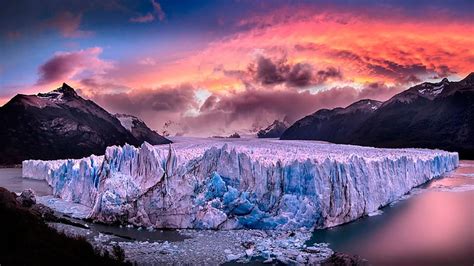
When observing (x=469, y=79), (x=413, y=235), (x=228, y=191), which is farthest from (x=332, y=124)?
(x=228, y=191)

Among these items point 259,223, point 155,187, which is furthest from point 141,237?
point 259,223

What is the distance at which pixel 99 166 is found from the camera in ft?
76.3

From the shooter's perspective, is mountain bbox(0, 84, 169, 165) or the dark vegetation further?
mountain bbox(0, 84, 169, 165)

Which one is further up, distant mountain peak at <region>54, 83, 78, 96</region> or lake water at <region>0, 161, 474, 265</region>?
distant mountain peak at <region>54, 83, 78, 96</region>

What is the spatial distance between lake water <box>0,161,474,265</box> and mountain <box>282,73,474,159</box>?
57712 mm

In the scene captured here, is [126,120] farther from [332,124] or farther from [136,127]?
[332,124]

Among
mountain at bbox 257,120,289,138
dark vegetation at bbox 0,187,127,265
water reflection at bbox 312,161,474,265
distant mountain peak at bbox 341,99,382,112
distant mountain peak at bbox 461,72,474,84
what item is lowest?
water reflection at bbox 312,161,474,265

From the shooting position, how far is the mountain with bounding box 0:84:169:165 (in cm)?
7788

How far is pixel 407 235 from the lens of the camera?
19.2 metres

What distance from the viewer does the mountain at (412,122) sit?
85500 mm

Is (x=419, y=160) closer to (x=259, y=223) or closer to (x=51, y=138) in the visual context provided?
(x=259, y=223)

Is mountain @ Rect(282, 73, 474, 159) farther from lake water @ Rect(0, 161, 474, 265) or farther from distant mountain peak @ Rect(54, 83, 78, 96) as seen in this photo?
lake water @ Rect(0, 161, 474, 265)

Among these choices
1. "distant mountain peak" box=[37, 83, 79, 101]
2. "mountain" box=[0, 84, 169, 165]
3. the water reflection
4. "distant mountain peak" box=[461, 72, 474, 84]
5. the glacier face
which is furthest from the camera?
"distant mountain peak" box=[461, 72, 474, 84]

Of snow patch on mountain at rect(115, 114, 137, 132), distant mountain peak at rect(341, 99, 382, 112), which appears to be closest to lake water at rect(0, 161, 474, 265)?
snow patch on mountain at rect(115, 114, 137, 132)
